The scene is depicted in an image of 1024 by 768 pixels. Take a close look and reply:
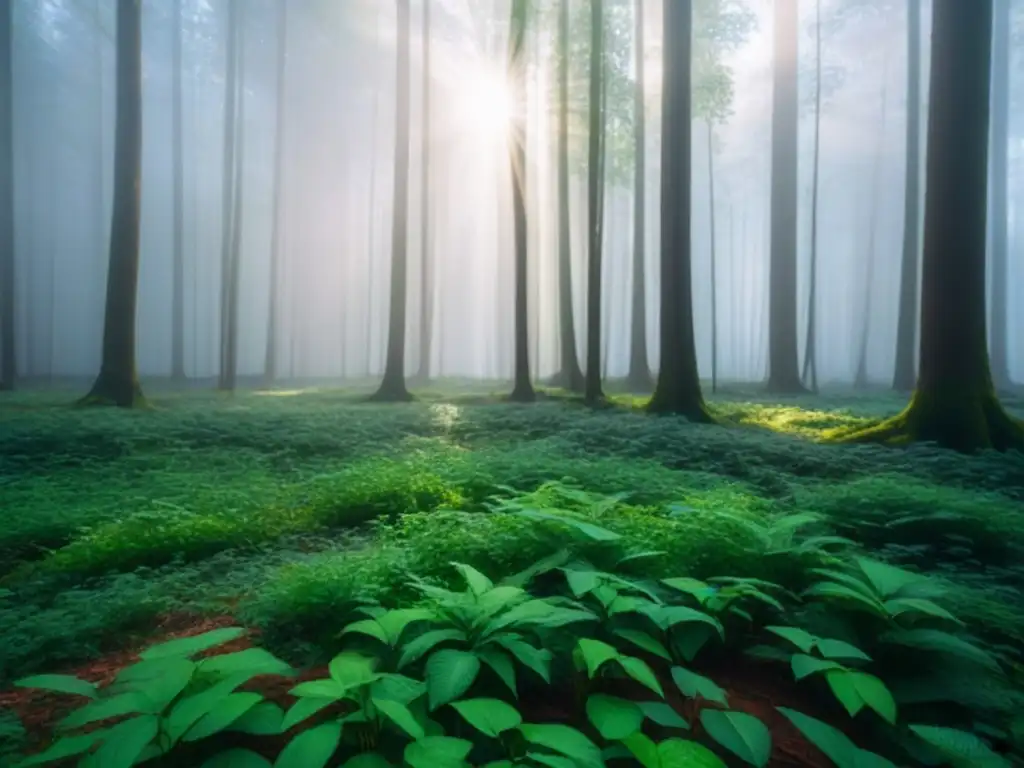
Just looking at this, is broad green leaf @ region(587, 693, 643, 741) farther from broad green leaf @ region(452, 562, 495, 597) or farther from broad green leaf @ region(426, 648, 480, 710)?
broad green leaf @ region(452, 562, 495, 597)

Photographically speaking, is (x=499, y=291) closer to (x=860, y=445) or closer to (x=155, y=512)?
(x=860, y=445)

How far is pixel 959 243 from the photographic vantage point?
771cm

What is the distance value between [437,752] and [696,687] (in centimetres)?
105

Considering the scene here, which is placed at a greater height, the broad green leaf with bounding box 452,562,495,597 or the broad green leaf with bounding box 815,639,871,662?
the broad green leaf with bounding box 452,562,495,597

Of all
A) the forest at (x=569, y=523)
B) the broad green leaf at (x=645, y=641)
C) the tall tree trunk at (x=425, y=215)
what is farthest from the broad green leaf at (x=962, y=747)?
the tall tree trunk at (x=425, y=215)

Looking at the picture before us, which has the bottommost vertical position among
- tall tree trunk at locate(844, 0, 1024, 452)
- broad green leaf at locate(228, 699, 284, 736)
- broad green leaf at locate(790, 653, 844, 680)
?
broad green leaf at locate(228, 699, 284, 736)

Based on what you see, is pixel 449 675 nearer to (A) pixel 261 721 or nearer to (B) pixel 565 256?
(A) pixel 261 721

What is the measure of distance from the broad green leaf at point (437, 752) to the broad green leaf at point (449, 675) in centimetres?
14

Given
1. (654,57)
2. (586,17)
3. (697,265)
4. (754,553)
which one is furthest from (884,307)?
(754,553)

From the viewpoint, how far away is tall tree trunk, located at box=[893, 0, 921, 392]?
1848cm

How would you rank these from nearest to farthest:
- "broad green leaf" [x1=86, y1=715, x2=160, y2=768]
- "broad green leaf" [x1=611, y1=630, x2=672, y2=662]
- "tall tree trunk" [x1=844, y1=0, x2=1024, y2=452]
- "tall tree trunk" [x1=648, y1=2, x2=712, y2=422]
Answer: "broad green leaf" [x1=86, y1=715, x2=160, y2=768], "broad green leaf" [x1=611, y1=630, x2=672, y2=662], "tall tree trunk" [x1=844, y1=0, x2=1024, y2=452], "tall tree trunk" [x1=648, y1=2, x2=712, y2=422]

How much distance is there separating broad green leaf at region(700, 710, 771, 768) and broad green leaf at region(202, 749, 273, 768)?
1.56 m

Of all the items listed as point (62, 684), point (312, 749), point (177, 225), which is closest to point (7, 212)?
point (177, 225)

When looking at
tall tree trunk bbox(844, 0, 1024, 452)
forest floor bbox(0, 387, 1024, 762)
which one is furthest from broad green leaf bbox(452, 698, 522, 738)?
tall tree trunk bbox(844, 0, 1024, 452)
